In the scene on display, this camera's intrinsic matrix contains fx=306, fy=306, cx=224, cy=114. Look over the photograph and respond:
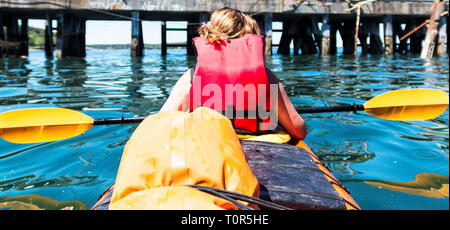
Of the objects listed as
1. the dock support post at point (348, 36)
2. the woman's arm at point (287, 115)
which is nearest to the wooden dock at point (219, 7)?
the dock support post at point (348, 36)

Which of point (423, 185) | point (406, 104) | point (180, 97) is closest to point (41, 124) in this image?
point (180, 97)

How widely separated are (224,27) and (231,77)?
1.25ft

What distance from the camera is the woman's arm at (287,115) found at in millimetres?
2248

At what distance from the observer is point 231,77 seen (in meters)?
2.11

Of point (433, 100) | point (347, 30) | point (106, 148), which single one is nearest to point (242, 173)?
point (106, 148)

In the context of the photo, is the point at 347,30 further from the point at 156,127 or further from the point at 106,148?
the point at 156,127

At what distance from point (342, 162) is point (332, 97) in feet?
9.23

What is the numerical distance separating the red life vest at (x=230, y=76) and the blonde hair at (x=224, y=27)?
5cm

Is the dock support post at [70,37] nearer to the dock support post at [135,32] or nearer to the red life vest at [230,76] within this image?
the dock support post at [135,32]

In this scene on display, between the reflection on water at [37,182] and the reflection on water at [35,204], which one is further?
the reflection on water at [37,182]

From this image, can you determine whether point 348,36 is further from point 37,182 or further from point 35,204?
point 35,204

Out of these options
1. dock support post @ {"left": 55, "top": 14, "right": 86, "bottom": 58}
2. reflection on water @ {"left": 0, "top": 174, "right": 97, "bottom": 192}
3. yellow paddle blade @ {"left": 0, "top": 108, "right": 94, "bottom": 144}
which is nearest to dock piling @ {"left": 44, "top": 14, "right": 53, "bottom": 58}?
dock support post @ {"left": 55, "top": 14, "right": 86, "bottom": 58}

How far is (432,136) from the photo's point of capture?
12.3 ft

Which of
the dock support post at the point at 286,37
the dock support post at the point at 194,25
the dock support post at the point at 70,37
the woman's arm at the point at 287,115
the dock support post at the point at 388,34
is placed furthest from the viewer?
the dock support post at the point at 286,37
